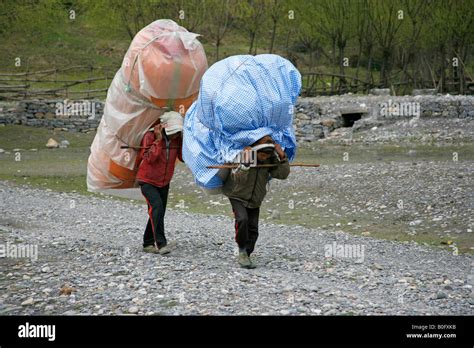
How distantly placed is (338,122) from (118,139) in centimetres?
2296

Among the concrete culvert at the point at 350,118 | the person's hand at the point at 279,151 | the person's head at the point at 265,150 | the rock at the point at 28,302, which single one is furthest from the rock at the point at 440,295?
the concrete culvert at the point at 350,118

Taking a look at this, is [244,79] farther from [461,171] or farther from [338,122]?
[338,122]

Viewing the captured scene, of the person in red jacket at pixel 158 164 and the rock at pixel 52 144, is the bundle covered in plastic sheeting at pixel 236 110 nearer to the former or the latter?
the person in red jacket at pixel 158 164

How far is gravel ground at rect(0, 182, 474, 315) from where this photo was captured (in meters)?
7.98

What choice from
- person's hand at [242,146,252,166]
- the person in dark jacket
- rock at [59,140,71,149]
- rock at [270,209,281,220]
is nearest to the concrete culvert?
rock at [59,140,71,149]

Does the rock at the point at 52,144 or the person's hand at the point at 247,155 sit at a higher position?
the person's hand at the point at 247,155

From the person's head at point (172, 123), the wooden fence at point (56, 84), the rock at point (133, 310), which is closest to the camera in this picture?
the rock at point (133, 310)

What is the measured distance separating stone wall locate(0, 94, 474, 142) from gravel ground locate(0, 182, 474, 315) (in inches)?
710

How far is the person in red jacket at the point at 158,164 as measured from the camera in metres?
10.4

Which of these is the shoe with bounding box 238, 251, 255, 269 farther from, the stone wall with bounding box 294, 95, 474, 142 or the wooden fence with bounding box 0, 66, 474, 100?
the wooden fence with bounding box 0, 66, 474, 100

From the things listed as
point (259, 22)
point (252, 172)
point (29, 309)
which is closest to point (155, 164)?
point (252, 172)

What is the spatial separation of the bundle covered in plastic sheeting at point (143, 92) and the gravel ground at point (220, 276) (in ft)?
3.88

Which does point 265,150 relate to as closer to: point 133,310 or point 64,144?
point 133,310

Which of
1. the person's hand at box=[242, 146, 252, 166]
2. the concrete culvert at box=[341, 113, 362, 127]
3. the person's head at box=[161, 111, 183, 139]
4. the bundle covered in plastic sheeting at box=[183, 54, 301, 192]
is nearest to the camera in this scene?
the bundle covered in plastic sheeting at box=[183, 54, 301, 192]
